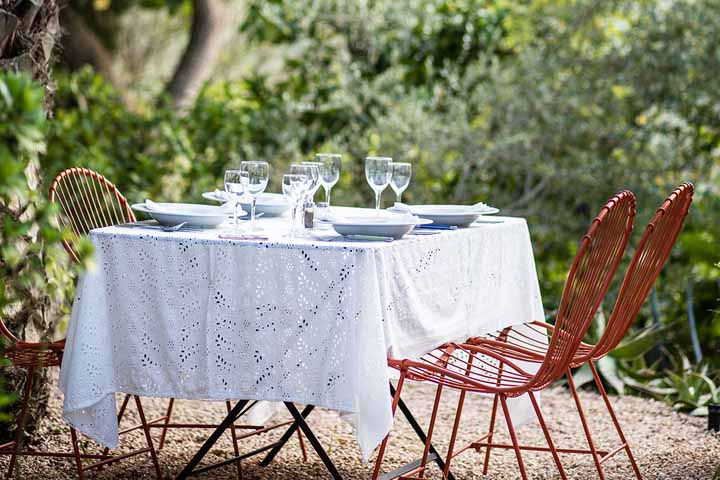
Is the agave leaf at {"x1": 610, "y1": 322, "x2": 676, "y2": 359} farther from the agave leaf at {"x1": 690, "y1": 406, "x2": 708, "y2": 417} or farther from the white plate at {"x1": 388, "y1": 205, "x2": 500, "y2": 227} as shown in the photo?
the white plate at {"x1": 388, "y1": 205, "x2": 500, "y2": 227}

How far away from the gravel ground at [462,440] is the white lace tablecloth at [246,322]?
737mm

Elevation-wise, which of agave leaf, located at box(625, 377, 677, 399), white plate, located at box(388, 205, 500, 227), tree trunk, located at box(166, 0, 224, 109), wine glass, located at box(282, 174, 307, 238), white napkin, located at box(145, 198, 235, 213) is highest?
tree trunk, located at box(166, 0, 224, 109)

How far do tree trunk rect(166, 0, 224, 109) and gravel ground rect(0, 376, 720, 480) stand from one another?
410 cm

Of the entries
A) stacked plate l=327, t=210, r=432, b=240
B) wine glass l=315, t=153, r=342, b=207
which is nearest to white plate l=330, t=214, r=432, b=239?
stacked plate l=327, t=210, r=432, b=240

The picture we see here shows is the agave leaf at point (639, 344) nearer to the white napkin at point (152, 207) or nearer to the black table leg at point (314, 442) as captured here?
the black table leg at point (314, 442)

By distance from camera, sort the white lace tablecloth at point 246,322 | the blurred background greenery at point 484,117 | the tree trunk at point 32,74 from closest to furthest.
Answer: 1. the white lace tablecloth at point 246,322
2. the tree trunk at point 32,74
3. the blurred background greenery at point 484,117

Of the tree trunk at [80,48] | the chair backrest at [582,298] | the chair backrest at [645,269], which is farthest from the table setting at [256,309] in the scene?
the tree trunk at [80,48]

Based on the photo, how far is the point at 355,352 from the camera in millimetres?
2646

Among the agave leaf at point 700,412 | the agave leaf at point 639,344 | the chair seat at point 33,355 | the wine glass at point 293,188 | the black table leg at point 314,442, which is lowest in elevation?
the agave leaf at point 700,412

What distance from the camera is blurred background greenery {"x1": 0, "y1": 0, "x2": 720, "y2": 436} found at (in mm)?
6191

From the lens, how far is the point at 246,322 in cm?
276

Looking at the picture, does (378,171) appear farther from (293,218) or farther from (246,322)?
(246,322)

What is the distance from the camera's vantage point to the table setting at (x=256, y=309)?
8.73 ft

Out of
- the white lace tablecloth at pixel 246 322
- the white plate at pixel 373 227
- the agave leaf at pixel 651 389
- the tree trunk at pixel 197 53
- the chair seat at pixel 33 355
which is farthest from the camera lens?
the tree trunk at pixel 197 53
